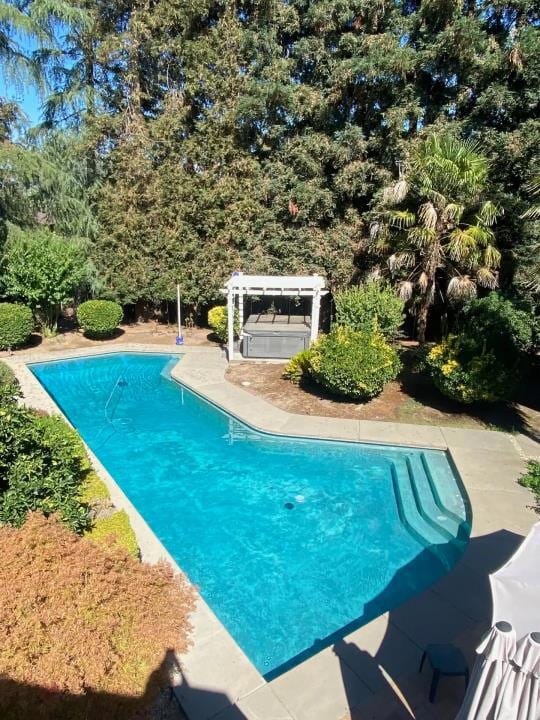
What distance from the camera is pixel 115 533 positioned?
584cm

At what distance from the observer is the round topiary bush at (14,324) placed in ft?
54.3

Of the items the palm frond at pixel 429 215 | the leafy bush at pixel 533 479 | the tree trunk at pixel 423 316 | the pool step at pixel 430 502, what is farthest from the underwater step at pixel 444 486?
the palm frond at pixel 429 215

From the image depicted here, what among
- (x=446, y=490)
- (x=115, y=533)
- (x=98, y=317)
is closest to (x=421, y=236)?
(x=446, y=490)

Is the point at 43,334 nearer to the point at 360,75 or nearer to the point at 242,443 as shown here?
the point at 242,443

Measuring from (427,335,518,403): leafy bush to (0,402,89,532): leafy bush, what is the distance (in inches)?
334

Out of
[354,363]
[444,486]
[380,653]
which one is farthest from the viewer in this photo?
[354,363]

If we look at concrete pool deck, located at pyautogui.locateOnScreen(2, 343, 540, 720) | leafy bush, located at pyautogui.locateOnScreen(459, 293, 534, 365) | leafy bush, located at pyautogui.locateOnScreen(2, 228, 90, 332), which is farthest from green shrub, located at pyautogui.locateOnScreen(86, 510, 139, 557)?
leafy bush, located at pyautogui.locateOnScreen(2, 228, 90, 332)

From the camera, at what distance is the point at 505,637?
255 cm

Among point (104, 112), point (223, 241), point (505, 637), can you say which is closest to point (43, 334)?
point (223, 241)

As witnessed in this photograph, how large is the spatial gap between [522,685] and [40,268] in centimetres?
1845

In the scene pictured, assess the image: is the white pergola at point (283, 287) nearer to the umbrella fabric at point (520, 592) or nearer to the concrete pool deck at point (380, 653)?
the concrete pool deck at point (380, 653)

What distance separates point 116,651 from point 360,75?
1841cm

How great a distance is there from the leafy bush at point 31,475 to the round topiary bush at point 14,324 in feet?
41.1

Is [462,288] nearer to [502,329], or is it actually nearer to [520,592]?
[502,329]
